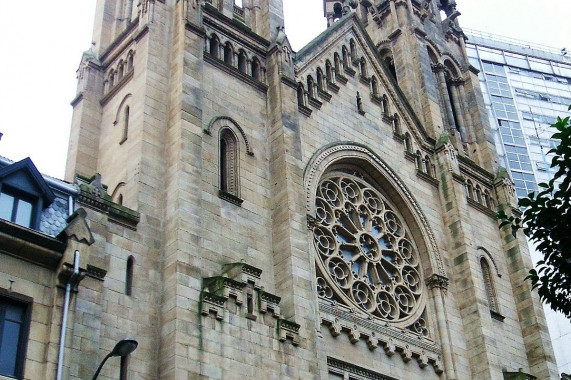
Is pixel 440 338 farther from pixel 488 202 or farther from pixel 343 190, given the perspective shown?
pixel 488 202

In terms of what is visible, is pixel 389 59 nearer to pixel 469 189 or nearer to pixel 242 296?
pixel 469 189

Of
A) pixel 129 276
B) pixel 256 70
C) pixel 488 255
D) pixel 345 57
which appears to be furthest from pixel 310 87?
pixel 129 276

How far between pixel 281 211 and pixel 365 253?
5383 millimetres

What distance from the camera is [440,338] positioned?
105ft

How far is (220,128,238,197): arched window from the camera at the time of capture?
27688 mm

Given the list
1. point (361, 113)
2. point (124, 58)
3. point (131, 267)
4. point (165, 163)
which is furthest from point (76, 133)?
point (361, 113)

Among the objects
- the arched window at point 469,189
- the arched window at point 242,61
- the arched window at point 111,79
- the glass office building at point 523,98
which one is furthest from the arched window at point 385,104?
the glass office building at point 523,98

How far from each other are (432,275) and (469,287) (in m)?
1.61

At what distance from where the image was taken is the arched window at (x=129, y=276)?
75.6 feet

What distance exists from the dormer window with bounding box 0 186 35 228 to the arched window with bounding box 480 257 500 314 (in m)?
20.9

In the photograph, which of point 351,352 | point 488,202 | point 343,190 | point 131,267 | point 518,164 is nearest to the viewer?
point 131,267

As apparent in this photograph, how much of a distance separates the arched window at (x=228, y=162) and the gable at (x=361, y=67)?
23.9ft

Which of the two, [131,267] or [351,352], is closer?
[131,267]

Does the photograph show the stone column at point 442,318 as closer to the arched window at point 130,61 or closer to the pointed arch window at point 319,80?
the pointed arch window at point 319,80
